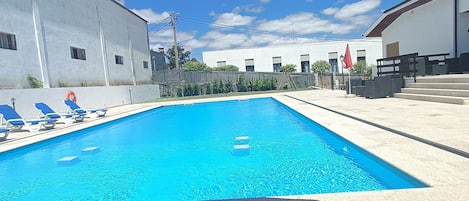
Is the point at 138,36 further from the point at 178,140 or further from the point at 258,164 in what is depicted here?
the point at 258,164

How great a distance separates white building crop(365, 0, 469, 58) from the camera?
1018cm

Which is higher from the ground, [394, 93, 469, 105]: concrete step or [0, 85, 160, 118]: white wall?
[0, 85, 160, 118]: white wall

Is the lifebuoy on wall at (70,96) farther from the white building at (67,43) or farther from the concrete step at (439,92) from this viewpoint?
the concrete step at (439,92)

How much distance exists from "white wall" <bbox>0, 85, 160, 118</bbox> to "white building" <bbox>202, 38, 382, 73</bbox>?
24.0m

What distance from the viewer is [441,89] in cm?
842

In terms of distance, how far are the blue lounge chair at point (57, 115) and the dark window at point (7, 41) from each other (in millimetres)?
3262

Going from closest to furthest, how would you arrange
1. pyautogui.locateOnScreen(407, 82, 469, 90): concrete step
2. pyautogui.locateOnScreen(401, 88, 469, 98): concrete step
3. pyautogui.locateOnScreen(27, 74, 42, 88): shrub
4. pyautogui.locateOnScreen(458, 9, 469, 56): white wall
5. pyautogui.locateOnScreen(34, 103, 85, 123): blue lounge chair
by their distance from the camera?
pyautogui.locateOnScreen(401, 88, 469, 98): concrete step
pyautogui.locateOnScreen(407, 82, 469, 90): concrete step
pyautogui.locateOnScreen(34, 103, 85, 123): blue lounge chair
pyautogui.locateOnScreen(458, 9, 469, 56): white wall
pyautogui.locateOnScreen(27, 74, 42, 88): shrub

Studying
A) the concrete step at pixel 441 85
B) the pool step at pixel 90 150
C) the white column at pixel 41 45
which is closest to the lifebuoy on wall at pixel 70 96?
the white column at pixel 41 45

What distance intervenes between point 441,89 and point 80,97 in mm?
16275

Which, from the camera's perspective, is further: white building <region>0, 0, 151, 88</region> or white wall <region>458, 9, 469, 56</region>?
white building <region>0, 0, 151, 88</region>

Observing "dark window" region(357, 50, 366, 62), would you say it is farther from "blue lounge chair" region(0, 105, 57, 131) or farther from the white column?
"blue lounge chair" region(0, 105, 57, 131)

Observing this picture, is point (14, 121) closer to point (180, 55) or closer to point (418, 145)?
point (418, 145)

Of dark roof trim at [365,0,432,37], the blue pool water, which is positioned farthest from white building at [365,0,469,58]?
the blue pool water

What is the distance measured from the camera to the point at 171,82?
2623cm
